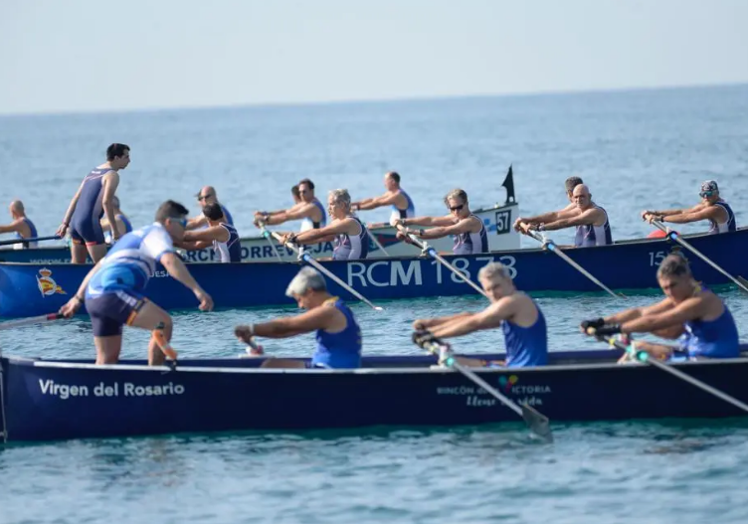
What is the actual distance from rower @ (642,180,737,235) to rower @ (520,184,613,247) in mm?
748

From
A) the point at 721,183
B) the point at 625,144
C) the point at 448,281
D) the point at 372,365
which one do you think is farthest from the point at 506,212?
the point at 625,144

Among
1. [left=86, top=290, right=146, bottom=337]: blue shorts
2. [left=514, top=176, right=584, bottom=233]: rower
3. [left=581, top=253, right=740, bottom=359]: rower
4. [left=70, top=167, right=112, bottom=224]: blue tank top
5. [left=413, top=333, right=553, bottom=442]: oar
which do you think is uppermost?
[left=70, top=167, right=112, bottom=224]: blue tank top

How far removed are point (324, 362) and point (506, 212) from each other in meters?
16.0

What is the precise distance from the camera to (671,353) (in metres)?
16.1

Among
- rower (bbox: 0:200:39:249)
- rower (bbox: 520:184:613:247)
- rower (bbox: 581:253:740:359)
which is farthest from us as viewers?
rower (bbox: 0:200:39:249)

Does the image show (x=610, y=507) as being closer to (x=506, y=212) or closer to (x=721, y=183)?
(x=506, y=212)

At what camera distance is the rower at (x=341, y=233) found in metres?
24.1

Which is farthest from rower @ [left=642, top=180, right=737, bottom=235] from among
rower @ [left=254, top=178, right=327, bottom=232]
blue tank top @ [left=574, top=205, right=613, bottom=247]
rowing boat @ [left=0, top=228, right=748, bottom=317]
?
rower @ [left=254, top=178, right=327, bottom=232]

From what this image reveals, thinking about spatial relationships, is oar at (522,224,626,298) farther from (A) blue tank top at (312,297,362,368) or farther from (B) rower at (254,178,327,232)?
(A) blue tank top at (312,297,362,368)

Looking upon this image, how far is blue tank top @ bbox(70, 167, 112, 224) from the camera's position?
22469 millimetres

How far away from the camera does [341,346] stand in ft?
51.2

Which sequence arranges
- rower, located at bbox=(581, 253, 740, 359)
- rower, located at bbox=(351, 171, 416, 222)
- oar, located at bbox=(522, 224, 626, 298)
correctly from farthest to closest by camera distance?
rower, located at bbox=(351, 171, 416, 222), oar, located at bbox=(522, 224, 626, 298), rower, located at bbox=(581, 253, 740, 359)

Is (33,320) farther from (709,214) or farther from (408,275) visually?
(709,214)

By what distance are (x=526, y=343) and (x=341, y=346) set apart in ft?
6.16
